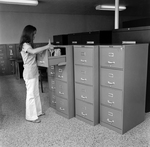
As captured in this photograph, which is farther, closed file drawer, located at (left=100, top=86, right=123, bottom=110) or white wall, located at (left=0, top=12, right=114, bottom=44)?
white wall, located at (left=0, top=12, right=114, bottom=44)

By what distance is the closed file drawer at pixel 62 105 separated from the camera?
3043mm

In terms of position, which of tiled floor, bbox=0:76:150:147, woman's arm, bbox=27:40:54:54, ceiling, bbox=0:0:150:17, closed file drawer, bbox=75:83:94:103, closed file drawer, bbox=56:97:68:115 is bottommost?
tiled floor, bbox=0:76:150:147

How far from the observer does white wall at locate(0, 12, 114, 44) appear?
7.63 metres

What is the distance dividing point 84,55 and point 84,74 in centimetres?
29

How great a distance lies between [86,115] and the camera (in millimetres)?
2824

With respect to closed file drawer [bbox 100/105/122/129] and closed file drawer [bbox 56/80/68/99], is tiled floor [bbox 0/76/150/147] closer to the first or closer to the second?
closed file drawer [bbox 100/105/122/129]

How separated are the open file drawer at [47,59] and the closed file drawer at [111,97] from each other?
0.75m

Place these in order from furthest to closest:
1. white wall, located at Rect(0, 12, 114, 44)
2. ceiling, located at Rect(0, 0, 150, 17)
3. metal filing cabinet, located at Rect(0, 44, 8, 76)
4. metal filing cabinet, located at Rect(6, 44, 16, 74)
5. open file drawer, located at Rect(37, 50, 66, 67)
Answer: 1. white wall, located at Rect(0, 12, 114, 44)
2. metal filing cabinet, located at Rect(6, 44, 16, 74)
3. metal filing cabinet, located at Rect(0, 44, 8, 76)
4. ceiling, located at Rect(0, 0, 150, 17)
5. open file drawer, located at Rect(37, 50, 66, 67)

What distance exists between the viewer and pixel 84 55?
2.70 metres

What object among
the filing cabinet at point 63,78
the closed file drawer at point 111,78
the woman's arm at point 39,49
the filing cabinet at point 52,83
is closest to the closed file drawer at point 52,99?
the filing cabinet at point 52,83

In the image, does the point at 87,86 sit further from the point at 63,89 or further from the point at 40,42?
the point at 40,42

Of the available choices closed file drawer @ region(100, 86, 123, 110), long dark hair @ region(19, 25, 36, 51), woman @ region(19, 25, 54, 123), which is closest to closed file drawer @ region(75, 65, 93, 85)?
closed file drawer @ region(100, 86, 123, 110)

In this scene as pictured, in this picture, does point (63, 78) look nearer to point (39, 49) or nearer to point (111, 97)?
point (39, 49)

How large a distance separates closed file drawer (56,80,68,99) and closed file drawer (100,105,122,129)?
65cm
